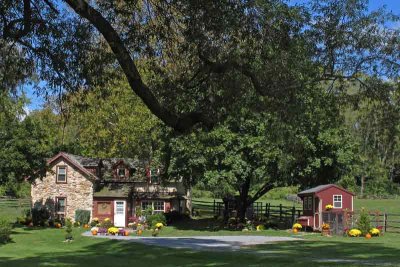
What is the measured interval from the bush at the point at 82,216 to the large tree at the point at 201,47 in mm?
32409

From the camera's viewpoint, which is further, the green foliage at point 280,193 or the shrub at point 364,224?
the green foliage at point 280,193

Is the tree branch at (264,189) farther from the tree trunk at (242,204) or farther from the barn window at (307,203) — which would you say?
the barn window at (307,203)

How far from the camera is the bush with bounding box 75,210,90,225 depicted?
147 ft

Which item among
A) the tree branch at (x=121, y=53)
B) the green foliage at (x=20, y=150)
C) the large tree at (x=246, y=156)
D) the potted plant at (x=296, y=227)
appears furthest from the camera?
the green foliage at (x=20, y=150)

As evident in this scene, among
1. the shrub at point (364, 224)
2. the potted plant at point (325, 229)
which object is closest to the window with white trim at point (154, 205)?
the potted plant at point (325, 229)

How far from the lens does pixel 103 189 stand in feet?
152

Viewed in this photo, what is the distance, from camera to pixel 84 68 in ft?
41.5

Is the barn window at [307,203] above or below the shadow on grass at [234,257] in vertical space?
above

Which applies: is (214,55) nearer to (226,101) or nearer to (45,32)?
(226,101)

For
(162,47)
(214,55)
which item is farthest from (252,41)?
(162,47)

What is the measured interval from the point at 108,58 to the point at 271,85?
142 inches

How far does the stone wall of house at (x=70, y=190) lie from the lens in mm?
46031

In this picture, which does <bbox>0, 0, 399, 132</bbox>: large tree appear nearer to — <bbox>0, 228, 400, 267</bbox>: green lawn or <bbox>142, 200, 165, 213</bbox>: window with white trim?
<bbox>0, 228, 400, 267</bbox>: green lawn

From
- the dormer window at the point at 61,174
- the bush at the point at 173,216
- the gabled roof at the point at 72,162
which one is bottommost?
the bush at the point at 173,216
